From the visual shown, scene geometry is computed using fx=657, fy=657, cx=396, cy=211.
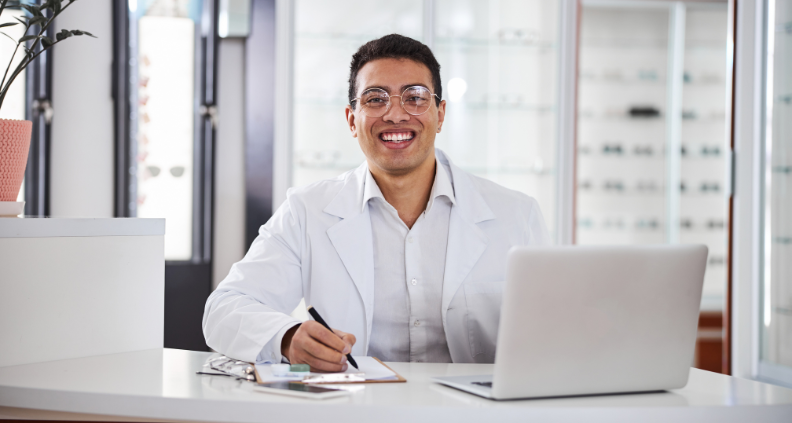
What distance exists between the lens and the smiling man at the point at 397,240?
1.67 meters

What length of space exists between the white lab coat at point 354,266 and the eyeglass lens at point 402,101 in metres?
0.23

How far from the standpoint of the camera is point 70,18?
10.4ft

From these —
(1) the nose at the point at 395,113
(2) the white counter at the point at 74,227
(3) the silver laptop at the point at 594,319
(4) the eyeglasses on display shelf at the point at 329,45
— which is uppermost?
(4) the eyeglasses on display shelf at the point at 329,45

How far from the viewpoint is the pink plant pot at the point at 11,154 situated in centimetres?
145

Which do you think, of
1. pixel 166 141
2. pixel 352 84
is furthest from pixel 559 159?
pixel 166 141

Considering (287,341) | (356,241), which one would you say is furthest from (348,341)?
(356,241)

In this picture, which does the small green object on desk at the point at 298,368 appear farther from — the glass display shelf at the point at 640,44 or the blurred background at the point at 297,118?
the glass display shelf at the point at 640,44

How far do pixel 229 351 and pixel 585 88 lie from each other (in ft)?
12.3

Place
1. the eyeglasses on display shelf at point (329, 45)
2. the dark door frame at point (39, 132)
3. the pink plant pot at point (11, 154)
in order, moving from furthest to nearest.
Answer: the eyeglasses on display shelf at point (329, 45) → the dark door frame at point (39, 132) → the pink plant pot at point (11, 154)

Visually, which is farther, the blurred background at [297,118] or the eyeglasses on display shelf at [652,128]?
the eyeglasses on display shelf at [652,128]

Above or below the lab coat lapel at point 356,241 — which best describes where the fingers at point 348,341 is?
below

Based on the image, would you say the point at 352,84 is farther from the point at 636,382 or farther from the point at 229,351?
the point at 636,382

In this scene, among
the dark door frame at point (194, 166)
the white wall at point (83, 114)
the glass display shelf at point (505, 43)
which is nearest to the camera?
the dark door frame at point (194, 166)

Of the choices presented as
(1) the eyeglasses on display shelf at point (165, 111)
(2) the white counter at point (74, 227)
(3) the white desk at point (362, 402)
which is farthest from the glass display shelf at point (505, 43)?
(3) the white desk at point (362, 402)
